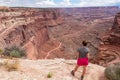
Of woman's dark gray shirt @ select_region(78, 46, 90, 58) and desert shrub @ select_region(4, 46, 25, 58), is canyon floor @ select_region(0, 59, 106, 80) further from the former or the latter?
desert shrub @ select_region(4, 46, 25, 58)

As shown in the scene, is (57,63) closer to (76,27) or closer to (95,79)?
(95,79)

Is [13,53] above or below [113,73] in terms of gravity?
below

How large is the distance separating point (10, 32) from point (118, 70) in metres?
24.8

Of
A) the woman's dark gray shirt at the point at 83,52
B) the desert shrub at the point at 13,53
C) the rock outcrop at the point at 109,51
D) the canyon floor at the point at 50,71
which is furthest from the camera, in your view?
the rock outcrop at the point at 109,51

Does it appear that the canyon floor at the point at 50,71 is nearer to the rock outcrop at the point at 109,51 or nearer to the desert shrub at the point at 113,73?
the desert shrub at the point at 113,73

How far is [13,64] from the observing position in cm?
922

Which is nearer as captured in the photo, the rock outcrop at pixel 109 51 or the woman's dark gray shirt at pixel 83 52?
the woman's dark gray shirt at pixel 83 52

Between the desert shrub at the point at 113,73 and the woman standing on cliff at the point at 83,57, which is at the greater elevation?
the woman standing on cliff at the point at 83,57

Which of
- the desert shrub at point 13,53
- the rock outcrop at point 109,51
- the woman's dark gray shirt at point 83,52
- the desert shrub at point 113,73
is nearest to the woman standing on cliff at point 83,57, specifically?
the woman's dark gray shirt at point 83,52

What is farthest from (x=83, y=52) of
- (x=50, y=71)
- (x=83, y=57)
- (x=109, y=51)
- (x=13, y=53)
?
(x=109, y=51)

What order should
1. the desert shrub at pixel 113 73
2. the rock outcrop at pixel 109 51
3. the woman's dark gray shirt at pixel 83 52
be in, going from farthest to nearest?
the rock outcrop at pixel 109 51 → the desert shrub at pixel 113 73 → the woman's dark gray shirt at pixel 83 52

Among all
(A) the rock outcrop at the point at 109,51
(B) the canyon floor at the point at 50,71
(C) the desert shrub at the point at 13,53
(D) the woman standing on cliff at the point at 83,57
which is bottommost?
(A) the rock outcrop at the point at 109,51

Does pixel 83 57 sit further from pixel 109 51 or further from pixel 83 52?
A: pixel 109 51

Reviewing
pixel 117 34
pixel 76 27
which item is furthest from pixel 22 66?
pixel 76 27
